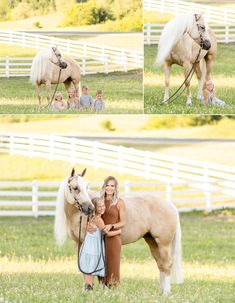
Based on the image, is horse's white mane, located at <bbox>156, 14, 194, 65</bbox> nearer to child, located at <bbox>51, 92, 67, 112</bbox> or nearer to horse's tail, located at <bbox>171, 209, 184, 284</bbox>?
child, located at <bbox>51, 92, 67, 112</bbox>

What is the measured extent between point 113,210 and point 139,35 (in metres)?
6.60

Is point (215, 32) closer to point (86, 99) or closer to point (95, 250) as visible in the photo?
point (86, 99)

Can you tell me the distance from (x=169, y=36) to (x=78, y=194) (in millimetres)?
6104

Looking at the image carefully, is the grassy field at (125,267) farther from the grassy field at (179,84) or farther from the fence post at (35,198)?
the grassy field at (179,84)

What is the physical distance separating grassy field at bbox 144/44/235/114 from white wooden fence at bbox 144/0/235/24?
0.36 metres

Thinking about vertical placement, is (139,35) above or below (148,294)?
above

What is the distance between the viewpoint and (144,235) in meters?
12.0

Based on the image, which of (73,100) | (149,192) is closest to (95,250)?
(73,100)

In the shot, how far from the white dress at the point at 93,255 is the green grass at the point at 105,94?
601cm

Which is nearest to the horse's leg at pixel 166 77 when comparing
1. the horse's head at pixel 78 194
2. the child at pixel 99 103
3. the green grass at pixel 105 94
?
the green grass at pixel 105 94

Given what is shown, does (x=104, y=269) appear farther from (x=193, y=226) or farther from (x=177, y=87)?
(x=193, y=226)

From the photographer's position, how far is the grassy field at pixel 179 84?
1727 centimetres

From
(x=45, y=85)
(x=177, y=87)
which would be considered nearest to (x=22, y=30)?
(x=45, y=85)

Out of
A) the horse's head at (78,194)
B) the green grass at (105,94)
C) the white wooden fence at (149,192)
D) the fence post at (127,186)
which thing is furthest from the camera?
the white wooden fence at (149,192)
